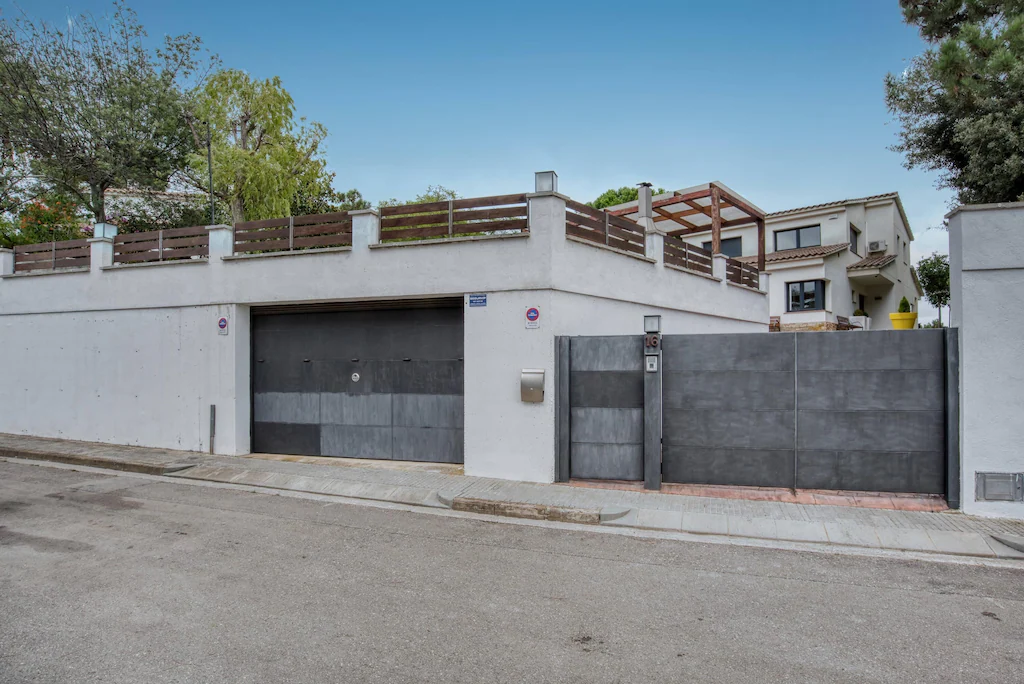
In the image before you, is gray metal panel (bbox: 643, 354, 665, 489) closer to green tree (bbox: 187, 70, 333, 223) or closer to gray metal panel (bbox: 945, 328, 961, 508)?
gray metal panel (bbox: 945, 328, 961, 508)

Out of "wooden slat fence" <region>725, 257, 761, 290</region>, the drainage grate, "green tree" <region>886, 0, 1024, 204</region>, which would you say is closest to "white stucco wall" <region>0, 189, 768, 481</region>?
"wooden slat fence" <region>725, 257, 761, 290</region>

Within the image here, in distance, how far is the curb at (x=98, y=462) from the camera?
969 cm

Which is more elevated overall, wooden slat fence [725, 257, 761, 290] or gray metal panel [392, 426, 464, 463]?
wooden slat fence [725, 257, 761, 290]

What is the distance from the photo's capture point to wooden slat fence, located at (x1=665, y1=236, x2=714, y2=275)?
12.1 metres

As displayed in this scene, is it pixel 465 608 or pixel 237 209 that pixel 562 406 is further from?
pixel 237 209

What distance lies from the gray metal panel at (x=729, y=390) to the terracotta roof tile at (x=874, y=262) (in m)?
20.7

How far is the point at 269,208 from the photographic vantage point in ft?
70.9

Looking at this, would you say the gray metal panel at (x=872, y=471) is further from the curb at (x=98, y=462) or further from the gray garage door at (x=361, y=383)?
the curb at (x=98, y=462)

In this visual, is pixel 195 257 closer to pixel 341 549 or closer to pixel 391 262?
pixel 391 262

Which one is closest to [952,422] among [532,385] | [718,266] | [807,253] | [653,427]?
[653,427]

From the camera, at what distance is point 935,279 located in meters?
39.7

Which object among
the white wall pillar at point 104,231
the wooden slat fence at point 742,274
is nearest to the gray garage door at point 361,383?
the white wall pillar at point 104,231

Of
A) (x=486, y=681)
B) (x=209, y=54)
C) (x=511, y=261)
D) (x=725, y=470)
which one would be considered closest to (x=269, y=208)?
(x=209, y=54)

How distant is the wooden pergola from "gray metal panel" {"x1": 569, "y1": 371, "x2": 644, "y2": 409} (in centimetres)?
691
